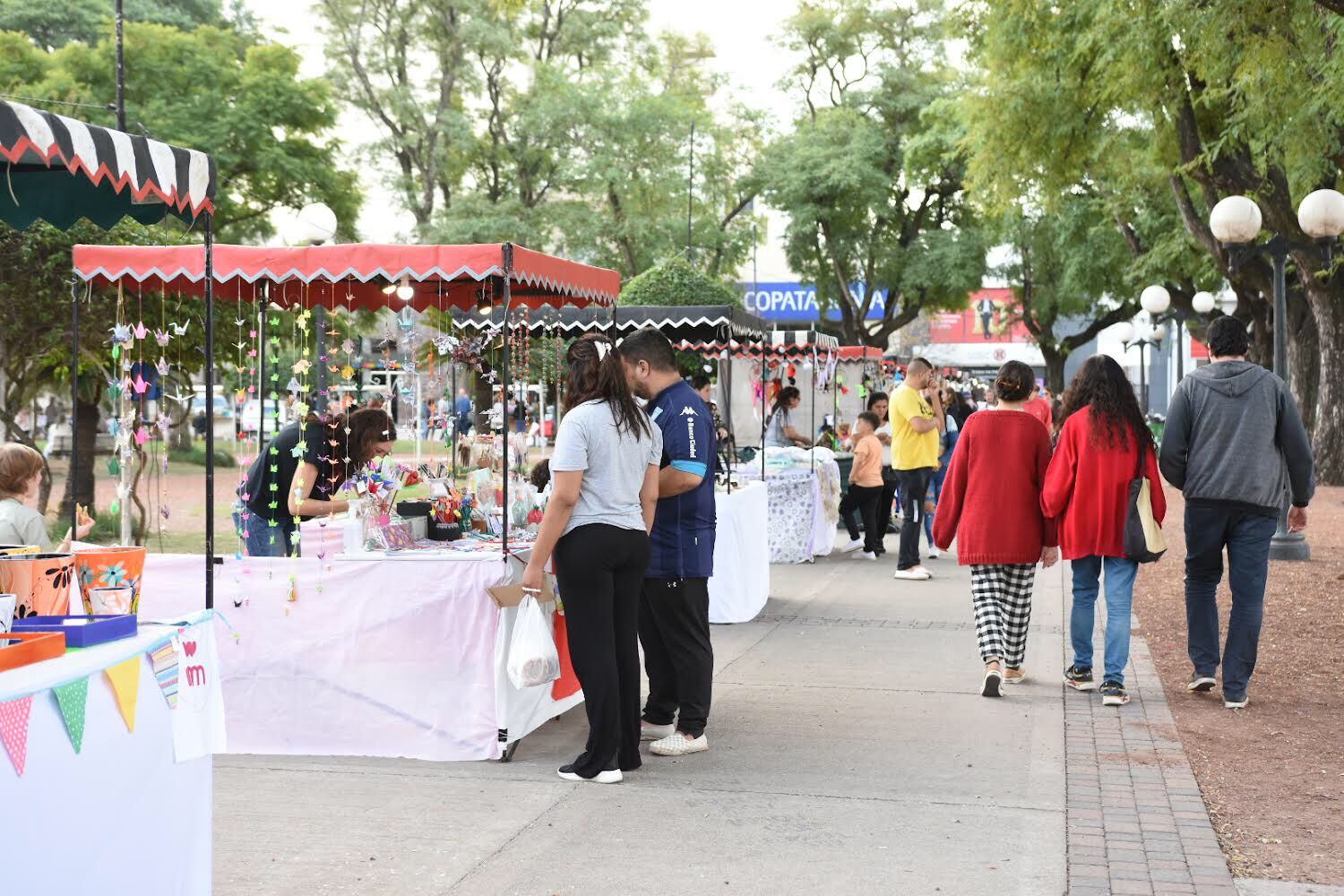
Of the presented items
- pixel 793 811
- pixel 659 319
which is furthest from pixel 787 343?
pixel 793 811

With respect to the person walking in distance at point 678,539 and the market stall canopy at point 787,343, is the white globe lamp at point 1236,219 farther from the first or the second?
the person walking in distance at point 678,539

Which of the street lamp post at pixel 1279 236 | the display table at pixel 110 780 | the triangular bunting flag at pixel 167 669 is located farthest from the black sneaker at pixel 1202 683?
the triangular bunting flag at pixel 167 669

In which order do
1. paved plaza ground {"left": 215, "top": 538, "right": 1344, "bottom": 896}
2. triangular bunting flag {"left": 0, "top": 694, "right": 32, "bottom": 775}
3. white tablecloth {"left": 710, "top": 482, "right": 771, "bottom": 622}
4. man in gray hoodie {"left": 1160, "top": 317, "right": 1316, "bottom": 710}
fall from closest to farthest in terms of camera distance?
triangular bunting flag {"left": 0, "top": 694, "right": 32, "bottom": 775}
paved plaza ground {"left": 215, "top": 538, "right": 1344, "bottom": 896}
man in gray hoodie {"left": 1160, "top": 317, "right": 1316, "bottom": 710}
white tablecloth {"left": 710, "top": 482, "right": 771, "bottom": 622}

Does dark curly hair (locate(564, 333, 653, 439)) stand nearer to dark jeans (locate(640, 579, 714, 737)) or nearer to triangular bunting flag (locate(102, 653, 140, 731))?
dark jeans (locate(640, 579, 714, 737))

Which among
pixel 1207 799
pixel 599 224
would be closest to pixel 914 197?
pixel 599 224

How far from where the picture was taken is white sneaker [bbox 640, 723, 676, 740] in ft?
20.9

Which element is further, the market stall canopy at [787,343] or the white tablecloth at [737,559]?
Answer: the market stall canopy at [787,343]

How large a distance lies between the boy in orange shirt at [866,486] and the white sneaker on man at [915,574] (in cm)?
128

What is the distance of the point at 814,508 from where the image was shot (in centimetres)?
1355

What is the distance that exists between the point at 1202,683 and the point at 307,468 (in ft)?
15.9

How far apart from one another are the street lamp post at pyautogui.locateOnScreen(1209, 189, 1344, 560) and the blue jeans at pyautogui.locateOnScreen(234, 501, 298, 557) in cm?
773

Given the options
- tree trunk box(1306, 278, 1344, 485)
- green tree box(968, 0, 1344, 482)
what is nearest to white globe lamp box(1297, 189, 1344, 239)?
green tree box(968, 0, 1344, 482)

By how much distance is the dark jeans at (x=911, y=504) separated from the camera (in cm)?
1188

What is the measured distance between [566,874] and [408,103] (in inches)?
1398
